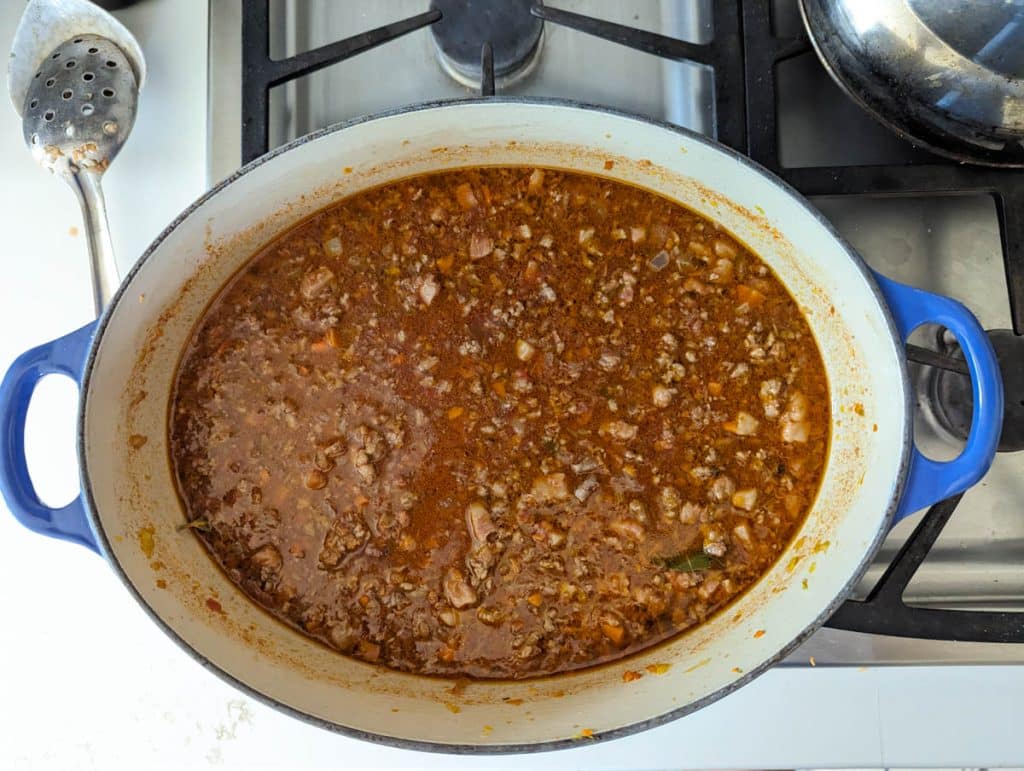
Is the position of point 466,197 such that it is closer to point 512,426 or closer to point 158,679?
point 512,426

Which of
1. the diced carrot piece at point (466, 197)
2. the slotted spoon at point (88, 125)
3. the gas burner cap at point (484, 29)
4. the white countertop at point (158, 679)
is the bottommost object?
the white countertop at point (158, 679)

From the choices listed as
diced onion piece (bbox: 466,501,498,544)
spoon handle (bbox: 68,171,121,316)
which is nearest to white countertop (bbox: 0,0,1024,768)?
spoon handle (bbox: 68,171,121,316)

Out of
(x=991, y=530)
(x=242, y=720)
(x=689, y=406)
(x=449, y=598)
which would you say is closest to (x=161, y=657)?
(x=242, y=720)

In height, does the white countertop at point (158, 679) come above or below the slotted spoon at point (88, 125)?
below

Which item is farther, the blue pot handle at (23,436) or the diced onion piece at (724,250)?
the diced onion piece at (724,250)

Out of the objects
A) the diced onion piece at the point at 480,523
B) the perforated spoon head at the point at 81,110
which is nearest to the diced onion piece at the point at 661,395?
the diced onion piece at the point at 480,523

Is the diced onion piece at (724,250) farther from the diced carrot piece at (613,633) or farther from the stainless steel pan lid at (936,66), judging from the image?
the diced carrot piece at (613,633)
